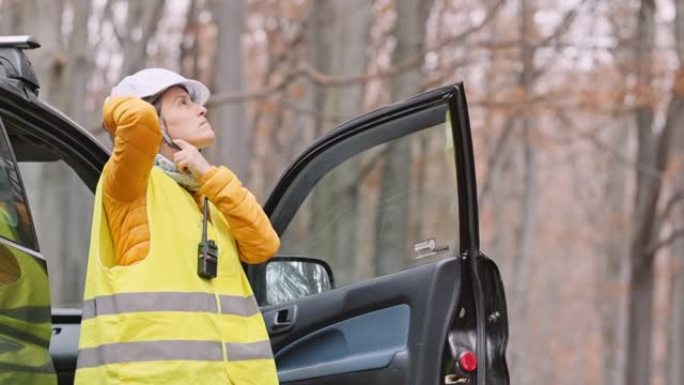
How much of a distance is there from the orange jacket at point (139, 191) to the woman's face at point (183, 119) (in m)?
0.16

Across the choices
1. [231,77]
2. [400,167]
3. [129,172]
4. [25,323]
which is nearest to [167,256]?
[129,172]

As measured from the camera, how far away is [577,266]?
54719mm

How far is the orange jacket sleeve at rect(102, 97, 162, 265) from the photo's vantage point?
343cm

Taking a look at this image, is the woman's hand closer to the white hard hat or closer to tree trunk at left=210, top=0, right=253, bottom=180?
the white hard hat

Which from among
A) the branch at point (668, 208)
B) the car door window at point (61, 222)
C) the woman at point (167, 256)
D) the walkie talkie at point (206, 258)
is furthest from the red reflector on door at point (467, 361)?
the branch at point (668, 208)

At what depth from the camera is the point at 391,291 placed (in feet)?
14.0

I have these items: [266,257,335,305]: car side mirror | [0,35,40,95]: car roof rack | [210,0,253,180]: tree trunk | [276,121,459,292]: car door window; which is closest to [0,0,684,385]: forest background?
[210,0,253,180]: tree trunk

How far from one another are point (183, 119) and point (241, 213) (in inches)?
13.9

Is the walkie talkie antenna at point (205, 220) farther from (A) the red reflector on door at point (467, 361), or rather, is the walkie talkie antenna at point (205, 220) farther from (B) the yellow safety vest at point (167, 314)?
(A) the red reflector on door at point (467, 361)

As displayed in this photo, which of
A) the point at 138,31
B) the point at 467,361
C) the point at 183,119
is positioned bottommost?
the point at 467,361

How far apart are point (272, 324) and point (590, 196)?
28.8 m

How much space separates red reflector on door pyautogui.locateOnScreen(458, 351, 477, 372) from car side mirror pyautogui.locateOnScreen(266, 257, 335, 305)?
2.77 feet

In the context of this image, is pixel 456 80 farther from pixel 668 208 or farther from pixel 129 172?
pixel 129 172

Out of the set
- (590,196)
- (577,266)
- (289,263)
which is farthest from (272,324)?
(577,266)
